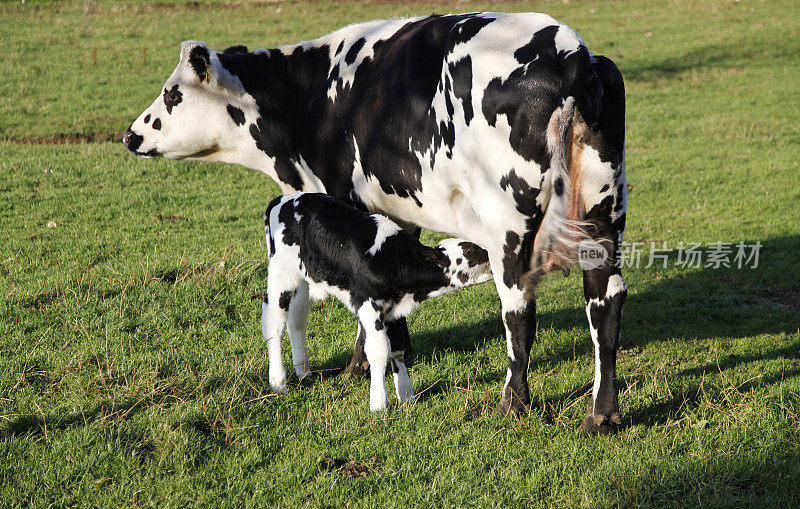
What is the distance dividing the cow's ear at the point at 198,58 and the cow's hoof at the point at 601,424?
166 inches

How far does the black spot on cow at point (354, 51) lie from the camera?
6.07 m

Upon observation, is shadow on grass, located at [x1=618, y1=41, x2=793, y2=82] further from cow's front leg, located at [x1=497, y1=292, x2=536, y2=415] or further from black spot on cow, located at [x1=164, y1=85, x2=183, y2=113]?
cow's front leg, located at [x1=497, y1=292, x2=536, y2=415]

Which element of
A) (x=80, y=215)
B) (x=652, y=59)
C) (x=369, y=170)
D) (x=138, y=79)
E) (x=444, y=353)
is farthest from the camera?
(x=652, y=59)

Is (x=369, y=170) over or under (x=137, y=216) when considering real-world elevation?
over

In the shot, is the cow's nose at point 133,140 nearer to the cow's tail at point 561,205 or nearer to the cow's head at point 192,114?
the cow's head at point 192,114

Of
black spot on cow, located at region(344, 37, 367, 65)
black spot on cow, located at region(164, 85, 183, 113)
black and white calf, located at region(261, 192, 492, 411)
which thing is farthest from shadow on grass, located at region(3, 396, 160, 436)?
black spot on cow, located at region(344, 37, 367, 65)

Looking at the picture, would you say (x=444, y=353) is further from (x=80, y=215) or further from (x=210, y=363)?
(x=80, y=215)

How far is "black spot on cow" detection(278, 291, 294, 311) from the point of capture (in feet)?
18.3

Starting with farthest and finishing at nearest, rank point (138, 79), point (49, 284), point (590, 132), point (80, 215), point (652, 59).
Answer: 1. point (652, 59)
2. point (138, 79)
3. point (80, 215)
4. point (49, 284)
5. point (590, 132)

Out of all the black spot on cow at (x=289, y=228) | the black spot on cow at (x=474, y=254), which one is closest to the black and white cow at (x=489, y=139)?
the black spot on cow at (x=474, y=254)

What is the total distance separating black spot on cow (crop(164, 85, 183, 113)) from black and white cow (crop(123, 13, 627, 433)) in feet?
1.10

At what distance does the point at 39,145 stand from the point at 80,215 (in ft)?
16.4

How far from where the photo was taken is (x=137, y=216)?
10.3m

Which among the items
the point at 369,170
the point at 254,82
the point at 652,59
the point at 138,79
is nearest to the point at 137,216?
the point at 254,82
